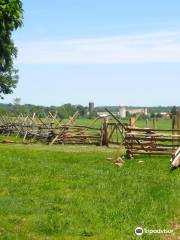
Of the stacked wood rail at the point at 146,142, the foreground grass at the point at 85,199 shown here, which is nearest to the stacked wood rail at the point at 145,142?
the stacked wood rail at the point at 146,142

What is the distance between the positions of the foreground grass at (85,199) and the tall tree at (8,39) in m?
4.17

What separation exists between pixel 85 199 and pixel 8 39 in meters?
23.7

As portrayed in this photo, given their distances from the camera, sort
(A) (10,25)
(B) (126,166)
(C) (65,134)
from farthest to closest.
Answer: (C) (65,134) < (B) (126,166) < (A) (10,25)

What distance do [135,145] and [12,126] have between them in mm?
22721

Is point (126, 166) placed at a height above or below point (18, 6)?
below

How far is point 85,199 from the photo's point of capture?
1298 cm

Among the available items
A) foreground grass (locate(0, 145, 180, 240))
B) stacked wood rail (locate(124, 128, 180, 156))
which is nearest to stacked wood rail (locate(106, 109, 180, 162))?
stacked wood rail (locate(124, 128, 180, 156))

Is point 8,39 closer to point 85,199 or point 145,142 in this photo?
point 145,142

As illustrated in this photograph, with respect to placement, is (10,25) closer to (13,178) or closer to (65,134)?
(13,178)

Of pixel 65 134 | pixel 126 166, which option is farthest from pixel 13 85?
pixel 126 166

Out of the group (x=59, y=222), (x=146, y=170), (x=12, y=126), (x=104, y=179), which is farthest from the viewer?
(x=12, y=126)

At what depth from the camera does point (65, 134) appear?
34.6m

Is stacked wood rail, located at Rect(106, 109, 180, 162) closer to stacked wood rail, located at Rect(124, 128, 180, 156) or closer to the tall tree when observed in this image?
stacked wood rail, located at Rect(124, 128, 180, 156)

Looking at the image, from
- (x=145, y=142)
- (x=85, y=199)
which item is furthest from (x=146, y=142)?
(x=85, y=199)
